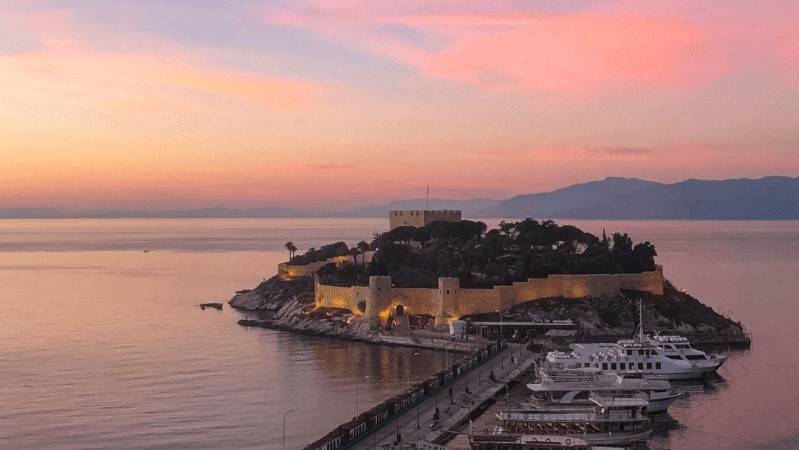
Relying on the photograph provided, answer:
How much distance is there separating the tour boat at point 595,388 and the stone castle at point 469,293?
21387 mm

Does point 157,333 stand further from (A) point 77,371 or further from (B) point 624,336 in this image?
(B) point 624,336

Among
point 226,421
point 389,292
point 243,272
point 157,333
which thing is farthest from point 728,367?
point 243,272

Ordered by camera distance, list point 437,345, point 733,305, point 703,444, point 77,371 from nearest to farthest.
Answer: point 703,444
point 77,371
point 437,345
point 733,305

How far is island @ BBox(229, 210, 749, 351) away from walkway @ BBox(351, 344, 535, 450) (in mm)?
8274

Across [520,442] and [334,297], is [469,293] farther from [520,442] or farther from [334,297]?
[520,442]

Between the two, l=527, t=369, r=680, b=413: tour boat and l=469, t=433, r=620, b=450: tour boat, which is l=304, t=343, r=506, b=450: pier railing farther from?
l=527, t=369, r=680, b=413: tour boat

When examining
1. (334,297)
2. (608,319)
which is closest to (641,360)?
(608,319)

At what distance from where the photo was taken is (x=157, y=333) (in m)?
72.1

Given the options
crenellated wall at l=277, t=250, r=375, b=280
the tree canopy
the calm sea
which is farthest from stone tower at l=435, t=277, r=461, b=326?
crenellated wall at l=277, t=250, r=375, b=280

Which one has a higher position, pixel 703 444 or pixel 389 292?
pixel 389 292

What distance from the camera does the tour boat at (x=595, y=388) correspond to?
4225 centimetres

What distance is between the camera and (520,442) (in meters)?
33.8

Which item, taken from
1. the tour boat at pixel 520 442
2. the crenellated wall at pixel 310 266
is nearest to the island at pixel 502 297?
the crenellated wall at pixel 310 266

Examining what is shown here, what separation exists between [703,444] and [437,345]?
87.5ft
